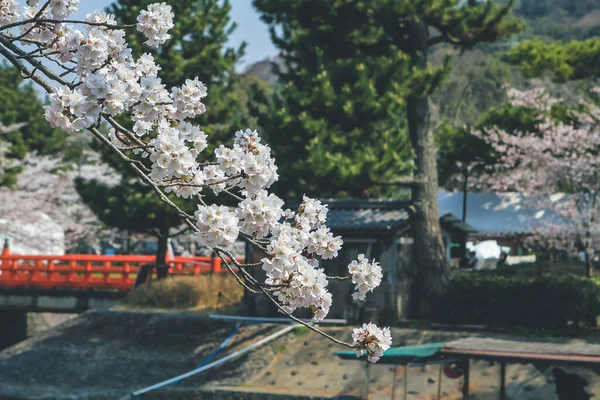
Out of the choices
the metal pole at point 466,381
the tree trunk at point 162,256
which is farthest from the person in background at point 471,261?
the metal pole at point 466,381

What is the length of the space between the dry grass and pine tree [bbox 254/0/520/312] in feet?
15.3

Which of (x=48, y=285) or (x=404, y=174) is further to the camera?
(x=48, y=285)

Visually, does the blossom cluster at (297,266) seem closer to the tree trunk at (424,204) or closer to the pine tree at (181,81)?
the tree trunk at (424,204)

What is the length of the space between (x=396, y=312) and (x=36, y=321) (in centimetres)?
1941

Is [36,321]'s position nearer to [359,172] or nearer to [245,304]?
[245,304]

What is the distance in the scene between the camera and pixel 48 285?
36188 millimetres

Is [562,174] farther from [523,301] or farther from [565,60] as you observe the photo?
[565,60]

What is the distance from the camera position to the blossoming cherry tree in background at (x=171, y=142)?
5281mm

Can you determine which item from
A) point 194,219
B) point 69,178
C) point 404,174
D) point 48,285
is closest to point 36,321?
point 48,285

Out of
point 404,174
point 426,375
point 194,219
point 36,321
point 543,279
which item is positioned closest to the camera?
point 194,219

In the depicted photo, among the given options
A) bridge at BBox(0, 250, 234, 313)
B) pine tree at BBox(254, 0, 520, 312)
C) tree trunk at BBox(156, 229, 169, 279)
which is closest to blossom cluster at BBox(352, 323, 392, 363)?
pine tree at BBox(254, 0, 520, 312)

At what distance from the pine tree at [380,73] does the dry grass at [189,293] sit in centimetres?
467

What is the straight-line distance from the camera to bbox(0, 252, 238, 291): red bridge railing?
34.1 m

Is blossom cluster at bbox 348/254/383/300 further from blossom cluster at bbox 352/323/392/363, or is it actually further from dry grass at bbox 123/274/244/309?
dry grass at bbox 123/274/244/309
